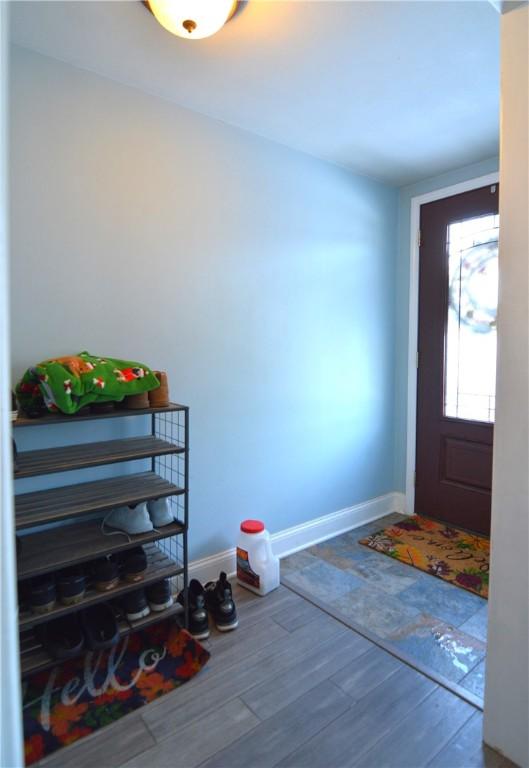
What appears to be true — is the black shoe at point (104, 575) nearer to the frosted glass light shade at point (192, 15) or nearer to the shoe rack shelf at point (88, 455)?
the shoe rack shelf at point (88, 455)

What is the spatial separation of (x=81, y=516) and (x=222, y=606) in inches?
29.2

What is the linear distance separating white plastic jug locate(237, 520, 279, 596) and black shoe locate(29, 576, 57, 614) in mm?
913

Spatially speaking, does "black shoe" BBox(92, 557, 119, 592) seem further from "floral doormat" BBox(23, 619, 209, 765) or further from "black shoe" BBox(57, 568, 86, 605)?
"floral doormat" BBox(23, 619, 209, 765)

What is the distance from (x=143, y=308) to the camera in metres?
1.85

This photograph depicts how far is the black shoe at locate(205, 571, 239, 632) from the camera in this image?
1769 mm

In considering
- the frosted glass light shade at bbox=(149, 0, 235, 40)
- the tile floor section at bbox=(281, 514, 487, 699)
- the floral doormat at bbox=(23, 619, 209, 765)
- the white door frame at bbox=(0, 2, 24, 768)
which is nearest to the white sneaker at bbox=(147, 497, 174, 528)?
the floral doormat at bbox=(23, 619, 209, 765)

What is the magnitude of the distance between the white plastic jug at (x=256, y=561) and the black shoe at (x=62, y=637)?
0.81 m

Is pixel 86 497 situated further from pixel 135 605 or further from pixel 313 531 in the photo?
pixel 313 531

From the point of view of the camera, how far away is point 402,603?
78.5 inches

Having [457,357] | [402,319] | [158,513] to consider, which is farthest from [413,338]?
[158,513]

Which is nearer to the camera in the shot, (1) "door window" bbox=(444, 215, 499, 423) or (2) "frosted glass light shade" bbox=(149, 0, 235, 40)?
(2) "frosted glass light shade" bbox=(149, 0, 235, 40)

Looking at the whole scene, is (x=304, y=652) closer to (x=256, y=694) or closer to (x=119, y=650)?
(x=256, y=694)

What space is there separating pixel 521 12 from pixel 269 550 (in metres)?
2.18

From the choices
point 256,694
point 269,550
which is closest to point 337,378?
point 269,550
